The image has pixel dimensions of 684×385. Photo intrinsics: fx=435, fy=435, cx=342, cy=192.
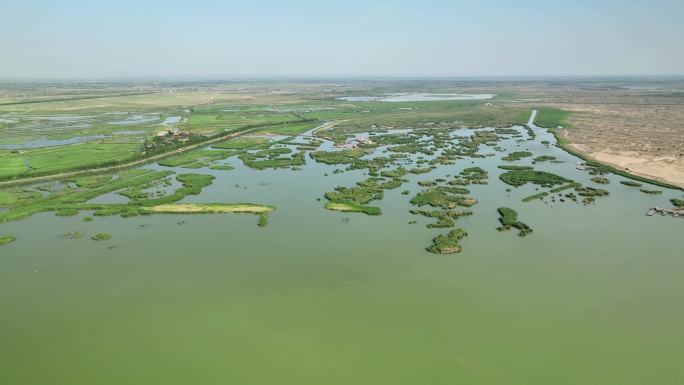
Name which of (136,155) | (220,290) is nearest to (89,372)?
(220,290)

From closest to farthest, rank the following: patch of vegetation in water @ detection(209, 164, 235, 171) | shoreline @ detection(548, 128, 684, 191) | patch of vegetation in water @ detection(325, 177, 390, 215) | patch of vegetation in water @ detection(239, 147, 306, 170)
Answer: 1. patch of vegetation in water @ detection(325, 177, 390, 215)
2. shoreline @ detection(548, 128, 684, 191)
3. patch of vegetation in water @ detection(209, 164, 235, 171)
4. patch of vegetation in water @ detection(239, 147, 306, 170)

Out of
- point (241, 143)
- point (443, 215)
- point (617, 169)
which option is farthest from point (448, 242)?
point (241, 143)

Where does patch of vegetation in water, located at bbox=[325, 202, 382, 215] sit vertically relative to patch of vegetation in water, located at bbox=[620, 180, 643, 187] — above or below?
below

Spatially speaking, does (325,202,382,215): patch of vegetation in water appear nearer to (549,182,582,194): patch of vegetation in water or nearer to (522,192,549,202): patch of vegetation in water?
(522,192,549,202): patch of vegetation in water

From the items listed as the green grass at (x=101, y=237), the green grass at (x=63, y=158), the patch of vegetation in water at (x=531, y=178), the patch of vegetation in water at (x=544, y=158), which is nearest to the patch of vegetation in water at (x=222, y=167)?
the green grass at (x=63, y=158)

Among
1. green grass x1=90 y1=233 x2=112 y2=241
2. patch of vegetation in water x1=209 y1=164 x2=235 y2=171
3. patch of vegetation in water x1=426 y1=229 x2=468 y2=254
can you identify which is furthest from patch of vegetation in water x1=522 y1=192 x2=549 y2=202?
green grass x1=90 y1=233 x2=112 y2=241

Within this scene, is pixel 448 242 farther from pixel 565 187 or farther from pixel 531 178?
pixel 531 178

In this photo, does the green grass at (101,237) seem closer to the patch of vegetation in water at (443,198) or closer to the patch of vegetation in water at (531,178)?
the patch of vegetation in water at (443,198)
